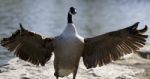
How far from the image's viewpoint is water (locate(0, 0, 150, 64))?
18.1 meters

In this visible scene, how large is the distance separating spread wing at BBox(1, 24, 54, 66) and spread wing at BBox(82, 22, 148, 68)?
0.71m

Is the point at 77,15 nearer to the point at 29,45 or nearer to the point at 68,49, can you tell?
the point at 29,45

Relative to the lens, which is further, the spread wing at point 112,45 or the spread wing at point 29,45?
the spread wing at point 29,45

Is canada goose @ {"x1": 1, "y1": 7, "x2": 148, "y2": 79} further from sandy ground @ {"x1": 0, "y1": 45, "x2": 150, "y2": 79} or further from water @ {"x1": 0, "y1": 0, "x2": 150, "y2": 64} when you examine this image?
water @ {"x1": 0, "y1": 0, "x2": 150, "y2": 64}

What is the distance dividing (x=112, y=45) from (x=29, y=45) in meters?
1.51

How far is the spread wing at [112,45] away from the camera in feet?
24.8

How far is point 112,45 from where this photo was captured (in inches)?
314

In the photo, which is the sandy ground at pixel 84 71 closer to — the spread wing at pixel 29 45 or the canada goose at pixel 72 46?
the spread wing at pixel 29 45

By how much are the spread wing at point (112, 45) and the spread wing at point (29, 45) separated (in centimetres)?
71

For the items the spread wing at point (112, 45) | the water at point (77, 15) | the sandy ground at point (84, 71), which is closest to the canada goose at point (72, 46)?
the spread wing at point (112, 45)

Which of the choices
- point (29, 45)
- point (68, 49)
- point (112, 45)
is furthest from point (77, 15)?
point (68, 49)

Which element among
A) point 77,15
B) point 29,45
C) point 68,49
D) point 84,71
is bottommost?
point 84,71

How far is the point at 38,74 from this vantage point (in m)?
9.48

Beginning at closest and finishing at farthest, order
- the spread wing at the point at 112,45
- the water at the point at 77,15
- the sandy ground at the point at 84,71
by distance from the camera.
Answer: the spread wing at the point at 112,45 → the sandy ground at the point at 84,71 → the water at the point at 77,15
